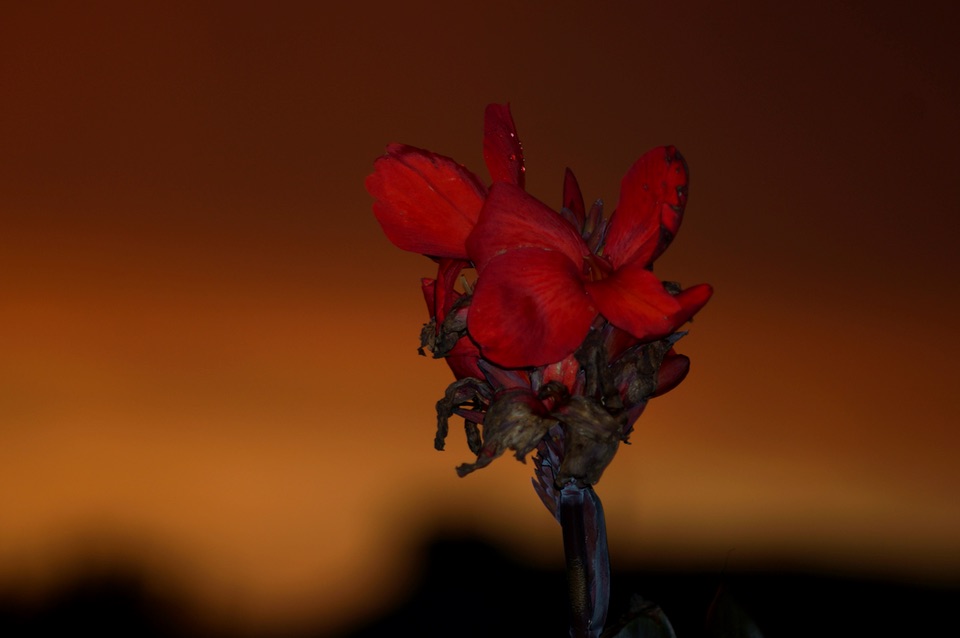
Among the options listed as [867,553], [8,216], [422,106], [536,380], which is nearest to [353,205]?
[422,106]

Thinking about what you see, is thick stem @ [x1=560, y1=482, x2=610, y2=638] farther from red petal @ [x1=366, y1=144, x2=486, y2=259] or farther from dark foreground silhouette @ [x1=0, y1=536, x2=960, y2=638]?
dark foreground silhouette @ [x1=0, y1=536, x2=960, y2=638]

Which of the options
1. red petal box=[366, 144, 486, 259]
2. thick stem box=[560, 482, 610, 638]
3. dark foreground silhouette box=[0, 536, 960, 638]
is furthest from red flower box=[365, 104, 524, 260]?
dark foreground silhouette box=[0, 536, 960, 638]

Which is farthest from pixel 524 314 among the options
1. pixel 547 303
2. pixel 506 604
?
pixel 506 604

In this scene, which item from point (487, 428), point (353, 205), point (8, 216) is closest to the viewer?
point (487, 428)

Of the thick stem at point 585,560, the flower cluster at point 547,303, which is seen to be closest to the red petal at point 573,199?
the flower cluster at point 547,303

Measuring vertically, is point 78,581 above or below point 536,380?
below

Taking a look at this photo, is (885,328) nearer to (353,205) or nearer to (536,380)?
(353,205)
